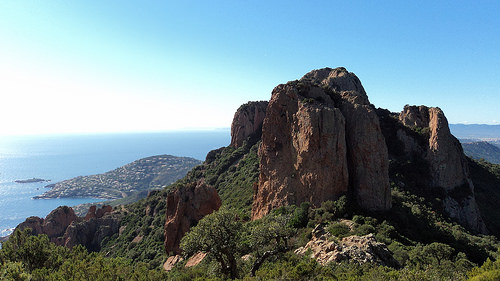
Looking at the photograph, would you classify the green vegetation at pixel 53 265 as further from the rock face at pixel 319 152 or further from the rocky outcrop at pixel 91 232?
the rocky outcrop at pixel 91 232

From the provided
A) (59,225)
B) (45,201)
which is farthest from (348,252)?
(45,201)

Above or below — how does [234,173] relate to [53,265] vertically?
above

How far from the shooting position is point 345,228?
25125 mm

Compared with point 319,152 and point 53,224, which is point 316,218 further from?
point 53,224

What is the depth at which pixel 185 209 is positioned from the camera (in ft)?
127

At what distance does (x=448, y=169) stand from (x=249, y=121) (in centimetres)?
4884

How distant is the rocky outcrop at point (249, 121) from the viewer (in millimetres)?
77812

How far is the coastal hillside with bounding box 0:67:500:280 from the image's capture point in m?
19.5

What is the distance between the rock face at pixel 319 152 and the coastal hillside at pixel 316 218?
13 centimetres

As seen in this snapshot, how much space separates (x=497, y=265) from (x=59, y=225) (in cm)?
8192

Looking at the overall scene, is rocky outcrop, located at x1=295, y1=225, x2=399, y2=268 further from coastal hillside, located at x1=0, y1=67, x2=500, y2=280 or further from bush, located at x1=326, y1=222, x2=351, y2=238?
bush, located at x1=326, y1=222, x2=351, y2=238

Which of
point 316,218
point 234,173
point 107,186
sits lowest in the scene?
point 107,186

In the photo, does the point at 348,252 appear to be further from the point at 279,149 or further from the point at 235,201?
the point at 235,201

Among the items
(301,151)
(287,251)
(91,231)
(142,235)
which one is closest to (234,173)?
(142,235)
